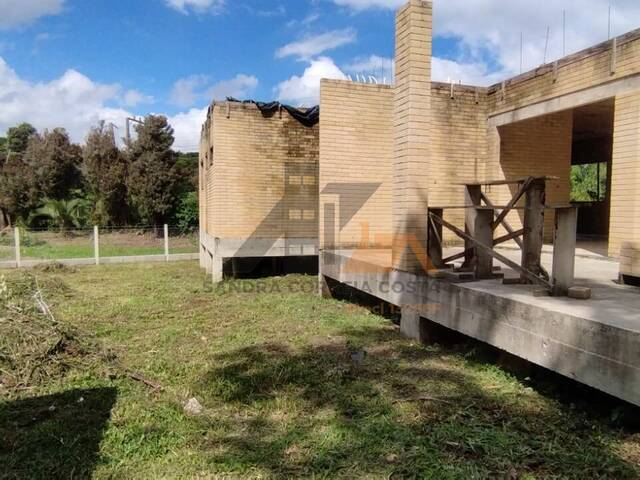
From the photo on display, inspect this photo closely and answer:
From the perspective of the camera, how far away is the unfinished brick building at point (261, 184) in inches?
395

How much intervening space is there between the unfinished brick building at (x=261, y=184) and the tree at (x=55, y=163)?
15.4m

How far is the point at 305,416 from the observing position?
3.40 meters

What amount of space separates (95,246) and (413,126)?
43.7 ft

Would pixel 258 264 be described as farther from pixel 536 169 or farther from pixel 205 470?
pixel 205 470

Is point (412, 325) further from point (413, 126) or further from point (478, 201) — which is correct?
point (413, 126)

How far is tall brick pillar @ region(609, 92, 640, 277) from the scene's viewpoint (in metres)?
5.30

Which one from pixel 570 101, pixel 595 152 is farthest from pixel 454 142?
pixel 595 152

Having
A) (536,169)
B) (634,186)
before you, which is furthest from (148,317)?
(536,169)

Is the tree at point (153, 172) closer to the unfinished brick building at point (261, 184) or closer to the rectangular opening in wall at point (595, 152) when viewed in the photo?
the unfinished brick building at point (261, 184)

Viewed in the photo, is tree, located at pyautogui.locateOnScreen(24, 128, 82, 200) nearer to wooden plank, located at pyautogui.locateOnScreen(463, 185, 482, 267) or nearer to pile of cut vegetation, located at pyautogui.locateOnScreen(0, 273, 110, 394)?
pile of cut vegetation, located at pyautogui.locateOnScreen(0, 273, 110, 394)

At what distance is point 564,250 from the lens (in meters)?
3.38

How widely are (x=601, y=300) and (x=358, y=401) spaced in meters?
2.04

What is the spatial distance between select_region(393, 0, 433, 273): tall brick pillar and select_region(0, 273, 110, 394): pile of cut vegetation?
3.56 meters

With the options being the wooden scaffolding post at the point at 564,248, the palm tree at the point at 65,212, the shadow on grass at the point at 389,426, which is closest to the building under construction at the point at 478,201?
the wooden scaffolding post at the point at 564,248
